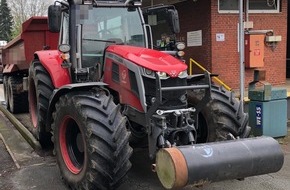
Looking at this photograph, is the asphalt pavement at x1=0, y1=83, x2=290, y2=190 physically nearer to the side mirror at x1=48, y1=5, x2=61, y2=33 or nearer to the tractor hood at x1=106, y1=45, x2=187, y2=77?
the tractor hood at x1=106, y1=45, x2=187, y2=77

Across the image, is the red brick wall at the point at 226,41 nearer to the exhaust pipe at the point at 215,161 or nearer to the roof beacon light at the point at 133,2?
the roof beacon light at the point at 133,2

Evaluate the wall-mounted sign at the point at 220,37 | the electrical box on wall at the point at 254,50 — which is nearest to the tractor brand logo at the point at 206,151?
the electrical box on wall at the point at 254,50

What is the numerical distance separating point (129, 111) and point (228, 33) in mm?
8463

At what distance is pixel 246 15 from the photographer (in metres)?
12.6

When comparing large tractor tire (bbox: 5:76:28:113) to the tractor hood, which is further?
large tractor tire (bbox: 5:76:28:113)

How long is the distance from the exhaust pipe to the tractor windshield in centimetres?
221

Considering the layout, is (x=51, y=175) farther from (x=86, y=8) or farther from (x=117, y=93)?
(x=86, y=8)

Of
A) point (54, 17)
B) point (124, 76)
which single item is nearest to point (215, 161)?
point (124, 76)

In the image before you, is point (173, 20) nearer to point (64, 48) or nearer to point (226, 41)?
point (64, 48)

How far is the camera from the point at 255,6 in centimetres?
1283

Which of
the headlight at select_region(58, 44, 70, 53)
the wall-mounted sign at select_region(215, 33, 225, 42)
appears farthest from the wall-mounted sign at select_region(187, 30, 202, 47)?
the headlight at select_region(58, 44, 70, 53)

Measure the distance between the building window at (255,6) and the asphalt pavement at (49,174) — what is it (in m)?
6.37

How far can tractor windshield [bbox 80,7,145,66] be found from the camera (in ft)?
18.4

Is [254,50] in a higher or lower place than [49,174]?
higher
